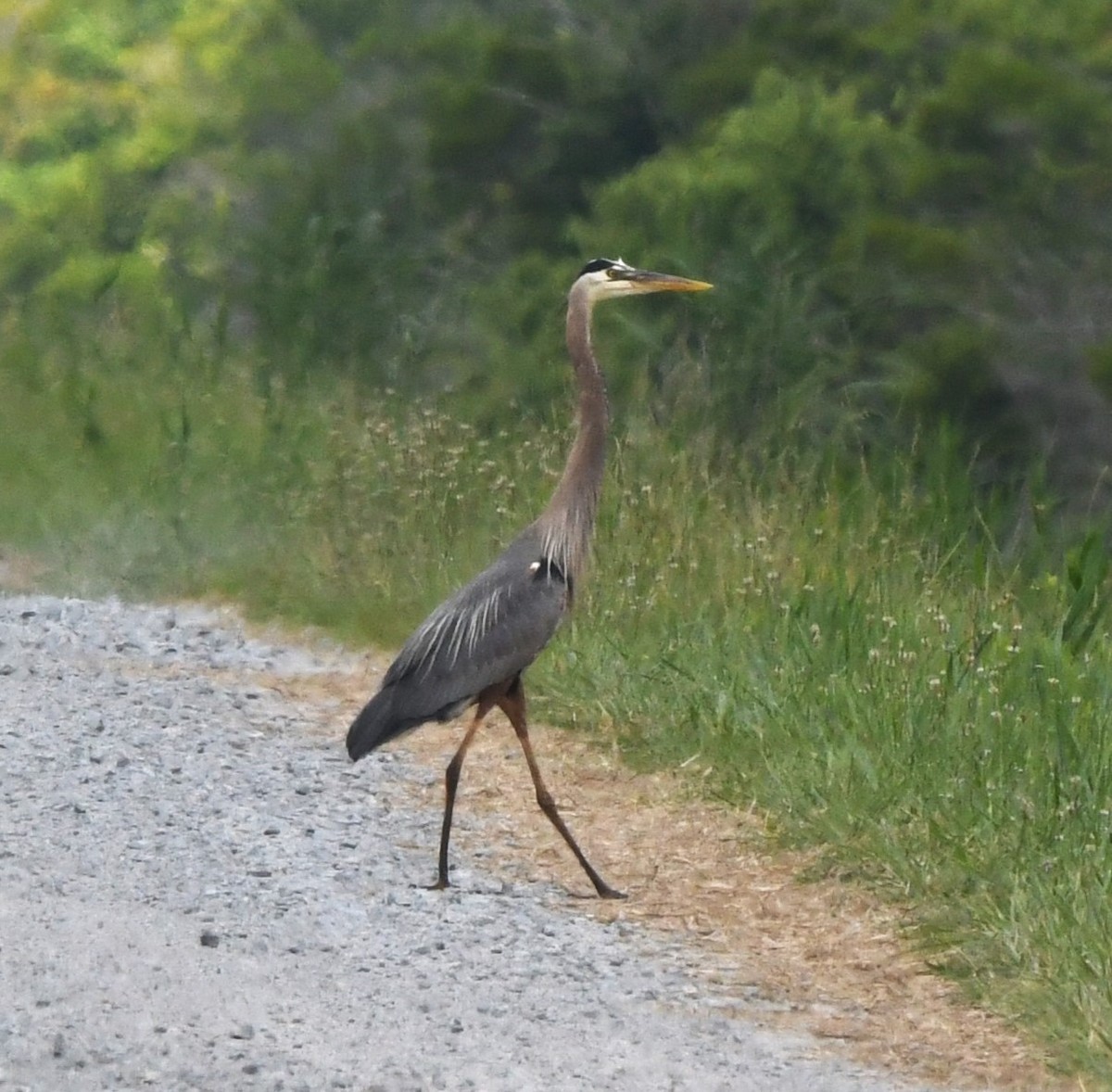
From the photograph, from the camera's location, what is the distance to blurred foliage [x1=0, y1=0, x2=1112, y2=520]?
11023mm

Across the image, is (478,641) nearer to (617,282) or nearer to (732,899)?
Result: (732,899)

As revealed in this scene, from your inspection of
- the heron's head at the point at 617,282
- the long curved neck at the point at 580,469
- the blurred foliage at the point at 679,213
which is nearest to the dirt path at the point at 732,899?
the long curved neck at the point at 580,469

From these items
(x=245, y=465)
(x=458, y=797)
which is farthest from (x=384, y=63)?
(x=458, y=797)

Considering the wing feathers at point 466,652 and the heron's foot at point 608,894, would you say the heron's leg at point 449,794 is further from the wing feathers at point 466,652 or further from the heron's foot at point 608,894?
the heron's foot at point 608,894

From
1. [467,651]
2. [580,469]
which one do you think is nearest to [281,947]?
[467,651]

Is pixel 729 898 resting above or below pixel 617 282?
below

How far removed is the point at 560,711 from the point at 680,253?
15.1ft

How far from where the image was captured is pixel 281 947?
5445 millimetres

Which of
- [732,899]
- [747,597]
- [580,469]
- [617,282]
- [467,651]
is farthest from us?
[747,597]

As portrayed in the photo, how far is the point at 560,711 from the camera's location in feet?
26.1

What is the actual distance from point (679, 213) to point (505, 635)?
659 cm

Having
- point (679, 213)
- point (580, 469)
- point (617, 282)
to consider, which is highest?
point (617, 282)

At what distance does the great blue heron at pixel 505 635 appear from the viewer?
6.47 metres

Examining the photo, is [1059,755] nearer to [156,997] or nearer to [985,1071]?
[985,1071]
